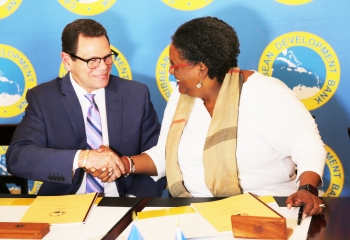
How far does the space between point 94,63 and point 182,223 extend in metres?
1.13

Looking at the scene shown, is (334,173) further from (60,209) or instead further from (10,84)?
(10,84)

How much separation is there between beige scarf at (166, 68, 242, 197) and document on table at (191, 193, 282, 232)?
0.29m

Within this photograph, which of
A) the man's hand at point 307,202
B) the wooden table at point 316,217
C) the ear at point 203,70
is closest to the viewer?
the wooden table at point 316,217

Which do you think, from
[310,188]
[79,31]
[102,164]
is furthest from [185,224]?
[79,31]

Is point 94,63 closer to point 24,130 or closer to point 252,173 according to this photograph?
point 24,130

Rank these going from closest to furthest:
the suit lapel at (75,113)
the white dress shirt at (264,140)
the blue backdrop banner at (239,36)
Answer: the white dress shirt at (264,140), the suit lapel at (75,113), the blue backdrop banner at (239,36)

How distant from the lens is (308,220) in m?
1.58

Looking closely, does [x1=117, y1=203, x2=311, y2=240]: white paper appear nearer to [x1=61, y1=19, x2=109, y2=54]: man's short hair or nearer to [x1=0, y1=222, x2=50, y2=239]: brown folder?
[x1=0, y1=222, x2=50, y2=239]: brown folder

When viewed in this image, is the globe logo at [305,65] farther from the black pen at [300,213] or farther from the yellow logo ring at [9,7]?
the yellow logo ring at [9,7]

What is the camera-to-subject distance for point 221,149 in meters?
2.06

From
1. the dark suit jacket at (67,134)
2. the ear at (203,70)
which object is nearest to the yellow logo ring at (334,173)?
the dark suit jacket at (67,134)

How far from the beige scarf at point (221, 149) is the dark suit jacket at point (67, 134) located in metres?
0.30

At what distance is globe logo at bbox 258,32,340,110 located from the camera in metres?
2.91

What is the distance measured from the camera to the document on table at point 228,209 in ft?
5.16
